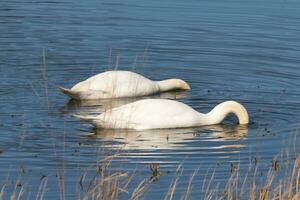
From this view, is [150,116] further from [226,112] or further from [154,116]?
[226,112]

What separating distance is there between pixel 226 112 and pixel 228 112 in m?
0.03

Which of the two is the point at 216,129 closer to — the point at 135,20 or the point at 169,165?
the point at 169,165

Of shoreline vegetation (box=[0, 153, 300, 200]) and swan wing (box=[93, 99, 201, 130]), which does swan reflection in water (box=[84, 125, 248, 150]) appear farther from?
shoreline vegetation (box=[0, 153, 300, 200])

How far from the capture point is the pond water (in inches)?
453

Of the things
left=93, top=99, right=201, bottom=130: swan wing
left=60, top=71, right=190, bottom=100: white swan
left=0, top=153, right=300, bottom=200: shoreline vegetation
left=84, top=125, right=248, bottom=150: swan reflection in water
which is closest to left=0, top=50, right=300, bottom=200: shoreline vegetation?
left=0, top=153, right=300, bottom=200: shoreline vegetation

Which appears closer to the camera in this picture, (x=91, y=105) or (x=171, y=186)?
(x=171, y=186)

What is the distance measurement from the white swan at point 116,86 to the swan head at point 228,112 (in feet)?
5.11

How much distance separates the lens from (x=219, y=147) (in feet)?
40.7

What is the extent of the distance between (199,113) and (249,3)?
8077 mm

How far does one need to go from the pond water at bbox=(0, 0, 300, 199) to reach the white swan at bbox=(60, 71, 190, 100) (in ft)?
0.49

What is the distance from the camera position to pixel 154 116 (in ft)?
43.3

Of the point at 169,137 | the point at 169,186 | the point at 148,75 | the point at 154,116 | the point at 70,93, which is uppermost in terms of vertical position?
the point at 148,75

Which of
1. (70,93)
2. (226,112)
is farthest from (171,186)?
(70,93)

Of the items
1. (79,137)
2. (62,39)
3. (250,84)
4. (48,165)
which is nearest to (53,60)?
(62,39)
